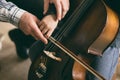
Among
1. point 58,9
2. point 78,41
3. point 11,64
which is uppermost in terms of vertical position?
point 58,9

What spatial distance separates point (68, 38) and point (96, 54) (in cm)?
12

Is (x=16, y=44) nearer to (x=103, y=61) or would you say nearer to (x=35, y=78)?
(x=35, y=78)

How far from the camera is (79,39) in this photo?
958mm

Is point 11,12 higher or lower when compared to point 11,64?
higher

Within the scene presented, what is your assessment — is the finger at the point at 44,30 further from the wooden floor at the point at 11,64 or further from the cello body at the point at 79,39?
the wooden floor at the point at 11,64

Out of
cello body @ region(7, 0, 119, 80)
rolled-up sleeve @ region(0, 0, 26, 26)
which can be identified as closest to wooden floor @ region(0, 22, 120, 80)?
cello body @ region(7, 0, 119, 80)

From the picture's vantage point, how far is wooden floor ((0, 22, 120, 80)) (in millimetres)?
1383

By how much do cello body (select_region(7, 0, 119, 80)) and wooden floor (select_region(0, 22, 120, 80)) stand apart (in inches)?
16.9

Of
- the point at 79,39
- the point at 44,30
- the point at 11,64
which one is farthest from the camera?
the point at 11,64

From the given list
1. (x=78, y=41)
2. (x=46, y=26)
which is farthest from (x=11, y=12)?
(x=78, y=41)

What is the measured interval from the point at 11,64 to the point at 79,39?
628 mm

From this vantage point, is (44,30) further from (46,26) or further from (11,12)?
(11,12)

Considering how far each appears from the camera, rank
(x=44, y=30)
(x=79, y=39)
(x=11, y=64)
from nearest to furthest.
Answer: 1. (x=44, y=30)
2. (x=79, y=39)
3. (x=11, y=64)

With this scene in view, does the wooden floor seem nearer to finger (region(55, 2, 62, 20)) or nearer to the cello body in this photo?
the cello body
